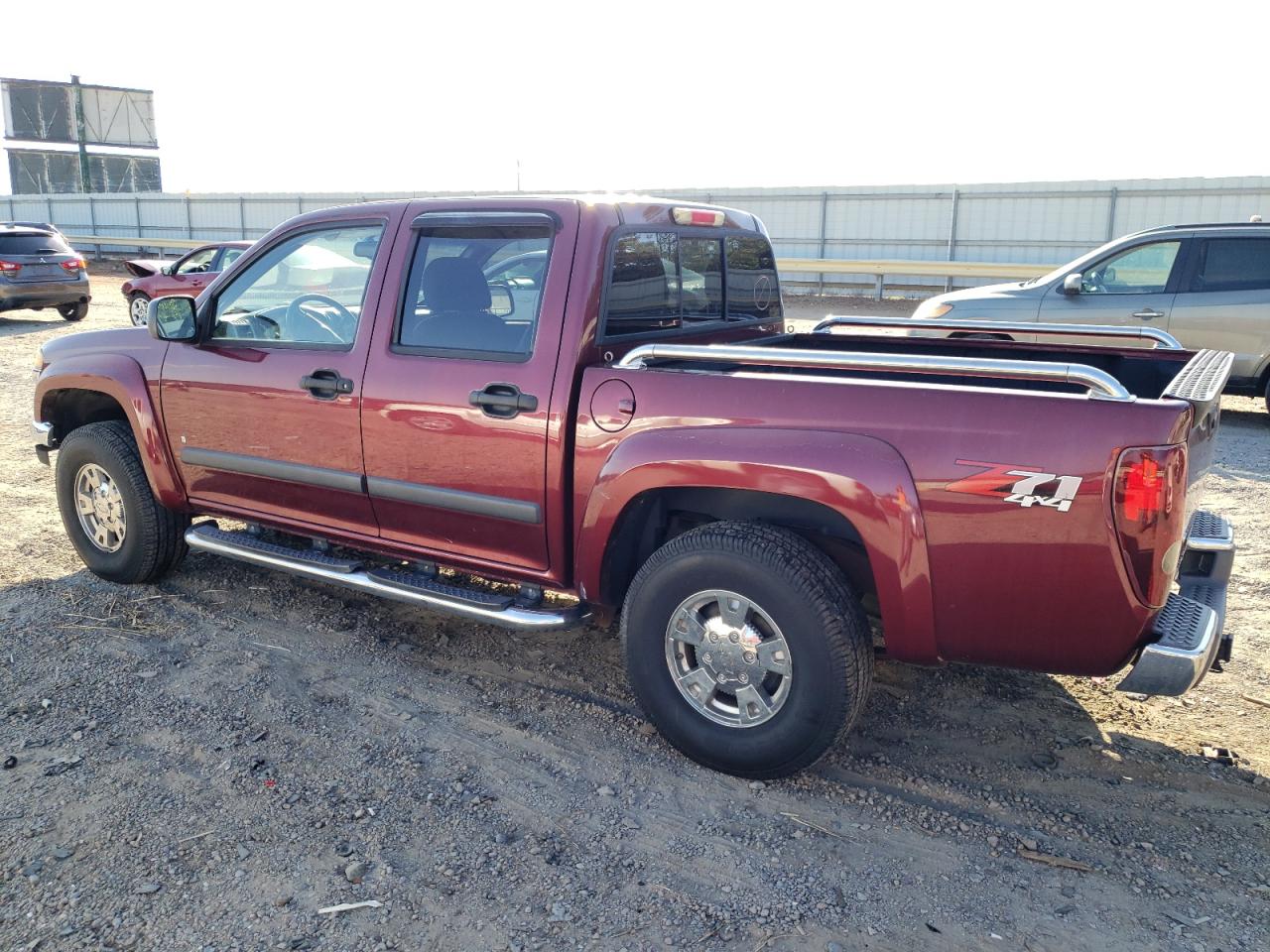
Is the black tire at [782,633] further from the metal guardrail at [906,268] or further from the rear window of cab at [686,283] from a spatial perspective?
the metal guardrail at [906,268]

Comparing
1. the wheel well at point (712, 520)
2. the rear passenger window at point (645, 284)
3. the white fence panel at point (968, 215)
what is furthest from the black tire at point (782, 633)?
the white fence panel at point (968, 215)

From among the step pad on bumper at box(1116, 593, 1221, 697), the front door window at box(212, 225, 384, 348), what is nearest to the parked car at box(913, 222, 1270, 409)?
the step pad on bumper at box(1116, 593, 1221, 697)

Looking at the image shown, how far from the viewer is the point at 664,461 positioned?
3.56 m

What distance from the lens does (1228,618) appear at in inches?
199

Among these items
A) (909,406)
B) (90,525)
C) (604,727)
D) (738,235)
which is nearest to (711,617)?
(604,727)

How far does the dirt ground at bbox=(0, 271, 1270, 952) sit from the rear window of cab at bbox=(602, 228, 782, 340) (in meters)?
1.55

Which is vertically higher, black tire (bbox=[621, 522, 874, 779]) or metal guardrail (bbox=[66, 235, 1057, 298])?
metal guardrail (bbox=[66, 235, 1057, 298])

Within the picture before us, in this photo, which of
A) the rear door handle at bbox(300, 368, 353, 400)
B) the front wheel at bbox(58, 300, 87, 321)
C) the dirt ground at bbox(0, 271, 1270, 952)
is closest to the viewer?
the dirt ground at bbox(0, 271, 1270, 952)

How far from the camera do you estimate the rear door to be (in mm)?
9531

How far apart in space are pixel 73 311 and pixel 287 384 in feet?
52.6

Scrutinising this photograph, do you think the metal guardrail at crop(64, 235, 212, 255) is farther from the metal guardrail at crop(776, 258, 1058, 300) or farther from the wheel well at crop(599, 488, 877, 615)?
the wheel well at crop(599, 488, 877, 615)

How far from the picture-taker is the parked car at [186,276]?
16841 mm

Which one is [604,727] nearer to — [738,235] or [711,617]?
[711,617]

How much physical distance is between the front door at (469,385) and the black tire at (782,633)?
596mm
